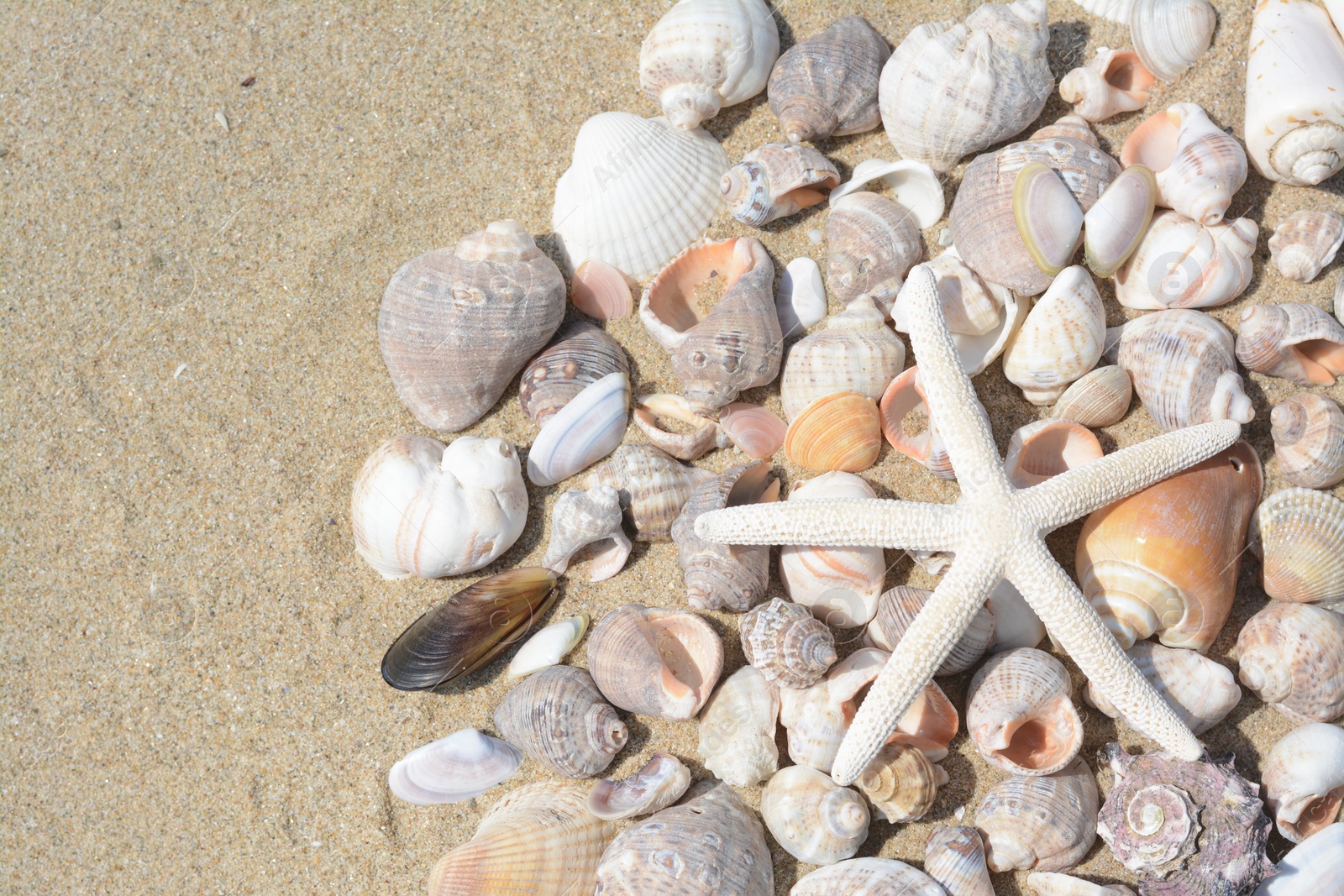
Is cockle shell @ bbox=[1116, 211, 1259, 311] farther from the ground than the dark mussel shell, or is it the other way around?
cockle shell @ bbox=[1116, 211, 1259, 311]

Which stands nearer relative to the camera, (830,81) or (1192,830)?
(1192,830)

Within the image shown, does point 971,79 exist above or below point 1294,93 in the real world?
above

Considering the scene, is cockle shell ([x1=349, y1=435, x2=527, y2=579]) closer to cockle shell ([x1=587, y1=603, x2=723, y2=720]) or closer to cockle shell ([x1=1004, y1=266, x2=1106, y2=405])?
cockle shell ([x1=587, y1=603, x2=723, y2=720])

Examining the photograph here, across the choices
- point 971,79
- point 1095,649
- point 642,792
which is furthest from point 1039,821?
point 971,79

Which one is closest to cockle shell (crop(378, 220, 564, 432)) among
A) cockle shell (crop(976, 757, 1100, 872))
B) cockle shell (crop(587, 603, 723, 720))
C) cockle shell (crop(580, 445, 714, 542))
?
cockle shell (crop(580, 445, 714, 542))

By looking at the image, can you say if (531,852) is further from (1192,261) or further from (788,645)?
(1192,261)

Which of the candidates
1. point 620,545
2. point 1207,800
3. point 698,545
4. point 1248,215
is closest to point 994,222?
point 1248,215

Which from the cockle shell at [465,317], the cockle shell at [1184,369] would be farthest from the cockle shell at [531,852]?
the cockle shell at [1184,369]
